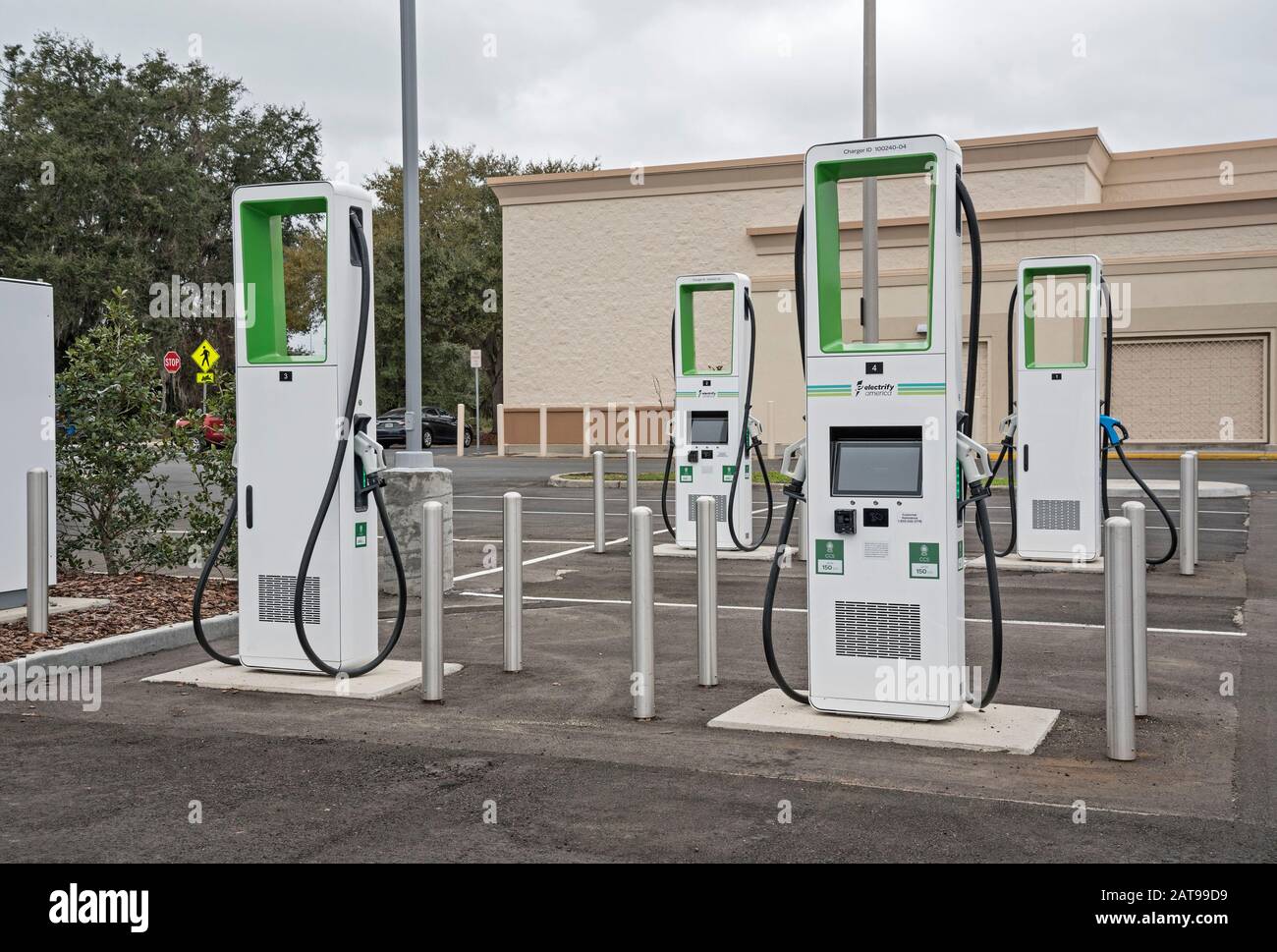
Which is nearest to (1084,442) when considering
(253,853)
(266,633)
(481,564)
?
(481,564)

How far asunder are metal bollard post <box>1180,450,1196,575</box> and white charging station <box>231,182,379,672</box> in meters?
8.13

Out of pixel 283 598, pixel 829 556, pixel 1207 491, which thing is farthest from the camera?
pixel 1207 491

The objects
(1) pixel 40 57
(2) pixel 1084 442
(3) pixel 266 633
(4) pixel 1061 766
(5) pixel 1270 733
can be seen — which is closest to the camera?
(4) pixel 1061 766

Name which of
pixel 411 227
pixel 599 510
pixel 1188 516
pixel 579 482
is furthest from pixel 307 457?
pixel 579 482

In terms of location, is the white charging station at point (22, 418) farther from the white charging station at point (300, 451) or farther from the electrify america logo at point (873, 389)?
the electrify america logo at point (873, 389)

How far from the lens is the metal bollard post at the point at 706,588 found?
7.84m

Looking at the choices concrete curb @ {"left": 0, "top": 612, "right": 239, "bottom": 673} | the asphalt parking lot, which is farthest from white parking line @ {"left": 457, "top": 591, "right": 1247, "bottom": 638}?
concrete curb @ {"left": 0, "top": 612, "right": 239, "bottom": 673}

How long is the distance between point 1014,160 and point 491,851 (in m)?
35.5

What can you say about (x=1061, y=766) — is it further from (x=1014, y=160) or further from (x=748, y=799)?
(x=1014, y=160)

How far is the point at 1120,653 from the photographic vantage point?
626cm

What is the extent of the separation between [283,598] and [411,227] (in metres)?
4.59

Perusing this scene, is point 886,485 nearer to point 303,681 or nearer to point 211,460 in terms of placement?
point 303,681
